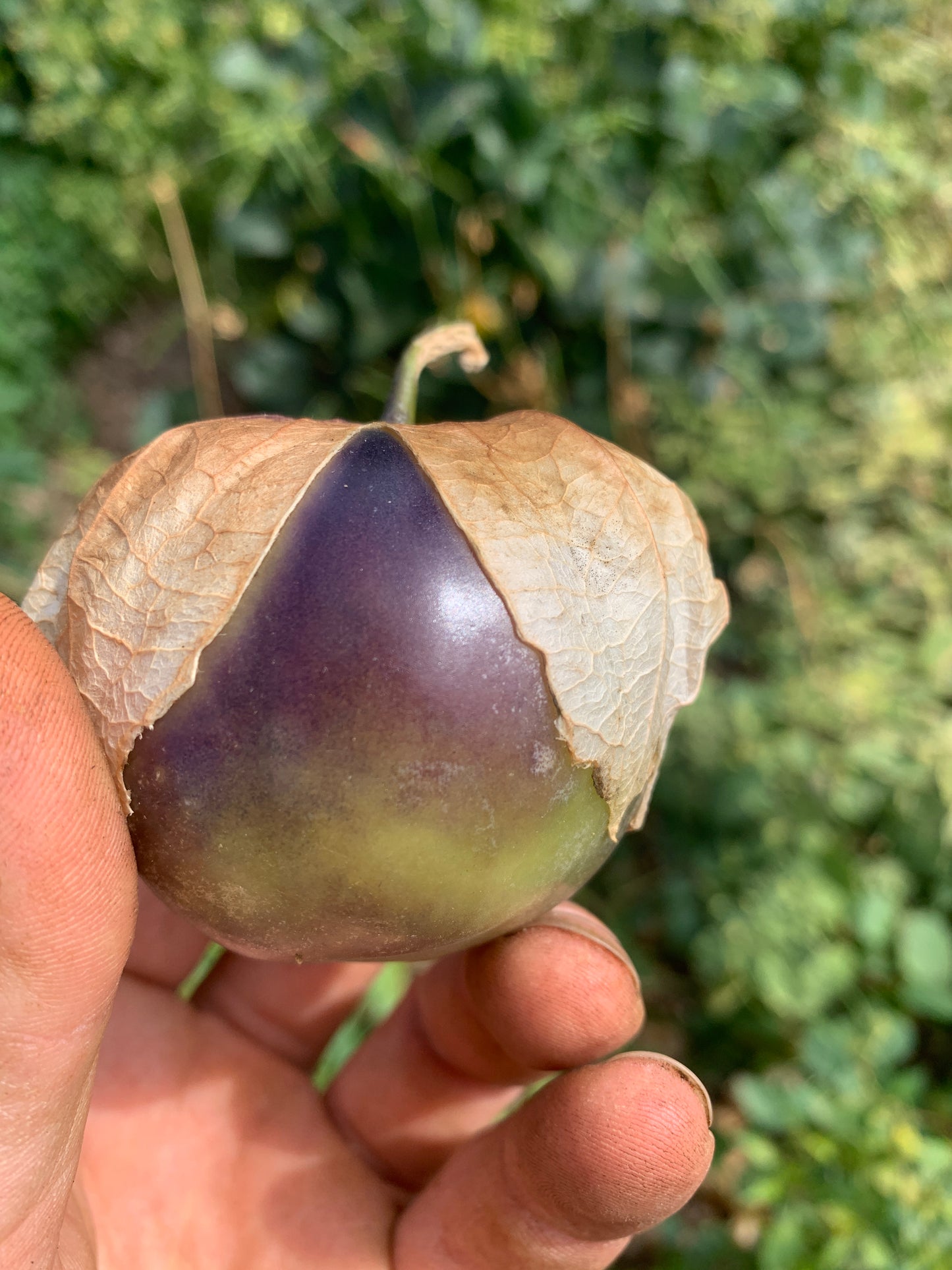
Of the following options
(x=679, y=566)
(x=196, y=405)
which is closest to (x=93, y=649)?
(x=679, y=566)

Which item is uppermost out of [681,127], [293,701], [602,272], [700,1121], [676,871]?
[681,127]

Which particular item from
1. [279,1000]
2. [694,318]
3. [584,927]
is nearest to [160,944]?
[279,1000]

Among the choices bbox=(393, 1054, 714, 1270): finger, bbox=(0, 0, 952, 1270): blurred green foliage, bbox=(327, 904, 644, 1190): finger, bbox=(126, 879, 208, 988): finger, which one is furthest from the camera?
bbox=(0, 0, 952, 1270): blurred green foliage

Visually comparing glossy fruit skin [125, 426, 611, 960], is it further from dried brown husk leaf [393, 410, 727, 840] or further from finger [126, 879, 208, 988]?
finger [126, 879, 208, 988]

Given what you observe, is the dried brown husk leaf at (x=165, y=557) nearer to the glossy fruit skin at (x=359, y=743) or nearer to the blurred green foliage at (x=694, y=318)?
the glossy fruit skin at (x=359, y=743)

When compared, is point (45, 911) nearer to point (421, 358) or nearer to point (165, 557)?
point (165, 557)

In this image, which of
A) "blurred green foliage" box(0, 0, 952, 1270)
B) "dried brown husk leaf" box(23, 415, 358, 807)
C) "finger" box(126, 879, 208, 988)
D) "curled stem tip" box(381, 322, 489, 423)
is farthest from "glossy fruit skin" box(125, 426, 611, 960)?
"blurred green foliage" box(0, 0, 952, 1270)

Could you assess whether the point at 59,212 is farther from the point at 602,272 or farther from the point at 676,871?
the point at 676,871
